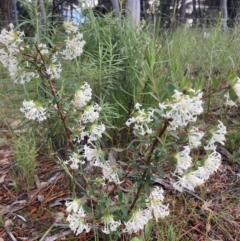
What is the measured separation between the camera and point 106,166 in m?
1.16

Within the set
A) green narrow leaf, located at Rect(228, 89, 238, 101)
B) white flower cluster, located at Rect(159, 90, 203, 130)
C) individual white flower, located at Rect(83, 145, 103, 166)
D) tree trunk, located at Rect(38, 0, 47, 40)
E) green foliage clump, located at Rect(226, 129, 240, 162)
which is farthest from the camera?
green foliage clump, located at Rect(226, 129, 240, 162)

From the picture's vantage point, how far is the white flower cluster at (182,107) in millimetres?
881

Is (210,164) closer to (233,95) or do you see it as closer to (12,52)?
(233,95)

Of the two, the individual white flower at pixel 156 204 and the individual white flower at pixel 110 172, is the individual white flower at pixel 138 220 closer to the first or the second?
the individual white flower at pixel 156 204

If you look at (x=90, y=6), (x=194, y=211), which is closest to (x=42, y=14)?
(x=90, y=6)

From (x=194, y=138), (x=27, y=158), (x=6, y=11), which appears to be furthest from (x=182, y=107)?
(x=6, y=11)

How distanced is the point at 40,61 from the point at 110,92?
2.41 ft

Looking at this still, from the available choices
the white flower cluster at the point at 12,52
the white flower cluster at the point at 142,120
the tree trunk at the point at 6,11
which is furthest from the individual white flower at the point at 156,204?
the tree trunk at the point at 6,11

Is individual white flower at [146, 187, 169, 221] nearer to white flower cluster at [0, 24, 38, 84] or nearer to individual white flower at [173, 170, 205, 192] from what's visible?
individual white flower at [173, 170, 205, 192]

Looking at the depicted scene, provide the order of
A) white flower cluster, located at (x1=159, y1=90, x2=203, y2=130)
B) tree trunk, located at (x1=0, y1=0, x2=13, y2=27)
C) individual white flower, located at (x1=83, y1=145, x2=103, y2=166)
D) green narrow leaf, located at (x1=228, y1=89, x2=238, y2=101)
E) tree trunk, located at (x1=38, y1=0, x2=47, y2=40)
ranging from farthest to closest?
tree trunk, located at (x1=0, y1=0, x2=13, y2=27) < tree trunk, located at (x1=38, y1=0, x2=47, y2=40) < individual white flower, located at (x1=83, y1=145, x2=103, y2=166) < green narrow leaf, located at (x1=228, y1=89, x2=238, y2=101) < white flower cluster, located at (x1=159, y1=90, x2=203, y2=130)

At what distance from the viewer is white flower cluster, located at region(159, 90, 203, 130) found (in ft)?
2.89

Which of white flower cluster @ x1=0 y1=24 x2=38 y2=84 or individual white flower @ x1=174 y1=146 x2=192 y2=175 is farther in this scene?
white flower cluster @ x1=0 y1=24 x2=38 y2=84

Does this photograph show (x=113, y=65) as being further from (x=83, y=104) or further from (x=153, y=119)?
(x=153, y=119)

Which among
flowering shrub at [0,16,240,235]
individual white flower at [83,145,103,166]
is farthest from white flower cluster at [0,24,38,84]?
individual white flower at [83,145,103,166]
